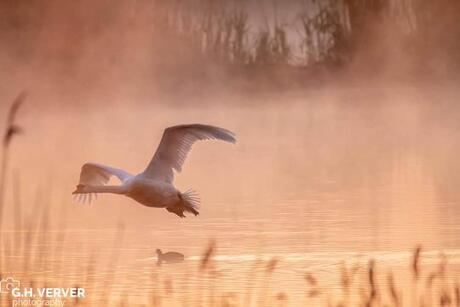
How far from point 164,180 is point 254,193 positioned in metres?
1.21


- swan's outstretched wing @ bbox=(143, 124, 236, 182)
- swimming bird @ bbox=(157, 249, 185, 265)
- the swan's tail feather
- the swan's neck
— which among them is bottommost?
swimming bird @ bbox=(157, 249, 185, 265)

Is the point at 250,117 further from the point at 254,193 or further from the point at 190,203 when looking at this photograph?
the point at 190,203

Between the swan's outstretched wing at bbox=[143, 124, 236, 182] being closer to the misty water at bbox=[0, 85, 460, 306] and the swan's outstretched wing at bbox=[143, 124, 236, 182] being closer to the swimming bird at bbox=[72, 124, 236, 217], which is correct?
the swimming bird at bbox=[72, 124, 236, 217]

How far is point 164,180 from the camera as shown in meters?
8.35

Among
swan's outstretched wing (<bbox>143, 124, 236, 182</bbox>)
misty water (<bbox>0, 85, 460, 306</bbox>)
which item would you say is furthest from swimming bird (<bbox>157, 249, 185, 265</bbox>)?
swan's outstretched wing (<bbox>143, 124, 236, 182</bbox>)

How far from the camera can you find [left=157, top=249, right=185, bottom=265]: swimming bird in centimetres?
750

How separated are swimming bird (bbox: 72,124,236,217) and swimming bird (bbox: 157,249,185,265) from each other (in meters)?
0.56

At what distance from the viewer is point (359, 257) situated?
7.48 metres

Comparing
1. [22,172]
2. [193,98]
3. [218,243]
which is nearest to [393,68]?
[193,98]

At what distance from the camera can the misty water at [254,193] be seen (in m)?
7.32

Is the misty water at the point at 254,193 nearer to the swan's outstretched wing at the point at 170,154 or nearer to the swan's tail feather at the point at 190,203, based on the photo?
the swan's tail feather at the point at 190,203

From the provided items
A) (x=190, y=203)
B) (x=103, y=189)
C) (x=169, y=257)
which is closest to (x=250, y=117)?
(x=190, y=203)

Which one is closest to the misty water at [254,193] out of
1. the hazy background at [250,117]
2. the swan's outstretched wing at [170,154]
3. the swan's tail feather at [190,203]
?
the hazy background at [250,117]

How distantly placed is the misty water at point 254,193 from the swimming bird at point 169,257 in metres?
0.05
